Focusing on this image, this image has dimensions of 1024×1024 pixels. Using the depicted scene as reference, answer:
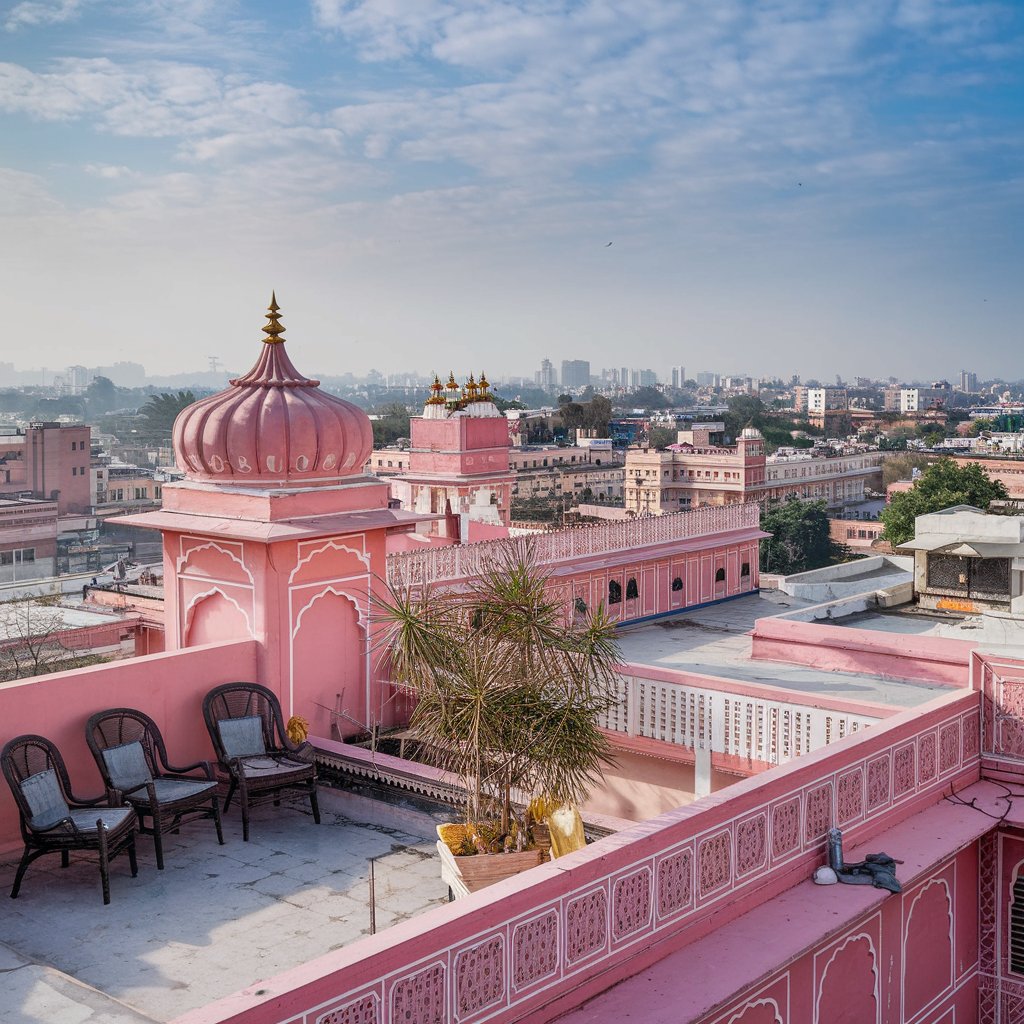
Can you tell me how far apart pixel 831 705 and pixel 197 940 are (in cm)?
354

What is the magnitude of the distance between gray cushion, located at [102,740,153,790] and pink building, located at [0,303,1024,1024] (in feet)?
0.77

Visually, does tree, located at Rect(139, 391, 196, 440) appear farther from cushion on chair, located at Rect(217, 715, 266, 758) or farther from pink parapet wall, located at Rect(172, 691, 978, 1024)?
pink parapet wall, located at Rect(172, 691, 978, 1024)

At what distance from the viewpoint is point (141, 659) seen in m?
6.30

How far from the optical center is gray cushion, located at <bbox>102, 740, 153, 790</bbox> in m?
5.84

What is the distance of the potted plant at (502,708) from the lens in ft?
16.4

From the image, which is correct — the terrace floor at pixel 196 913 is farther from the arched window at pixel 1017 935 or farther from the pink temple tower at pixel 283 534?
the arched window at pixel 1017 935

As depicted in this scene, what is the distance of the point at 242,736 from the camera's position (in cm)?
657

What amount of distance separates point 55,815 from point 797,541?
197ft

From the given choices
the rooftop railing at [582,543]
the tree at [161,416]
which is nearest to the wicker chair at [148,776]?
A: the rooftop railing at [582,543]

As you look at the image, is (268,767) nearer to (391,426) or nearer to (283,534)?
(283,534)

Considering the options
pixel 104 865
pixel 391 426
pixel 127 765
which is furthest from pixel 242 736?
pixel 391 426

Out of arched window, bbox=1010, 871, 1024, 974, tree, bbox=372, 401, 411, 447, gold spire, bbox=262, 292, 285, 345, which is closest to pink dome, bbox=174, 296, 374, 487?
gold spire, bbox=262, 292, 285, 345

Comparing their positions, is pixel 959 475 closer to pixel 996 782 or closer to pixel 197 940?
pixel 996 782

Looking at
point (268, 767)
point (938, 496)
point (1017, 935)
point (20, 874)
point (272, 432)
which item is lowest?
point (938, 496)
